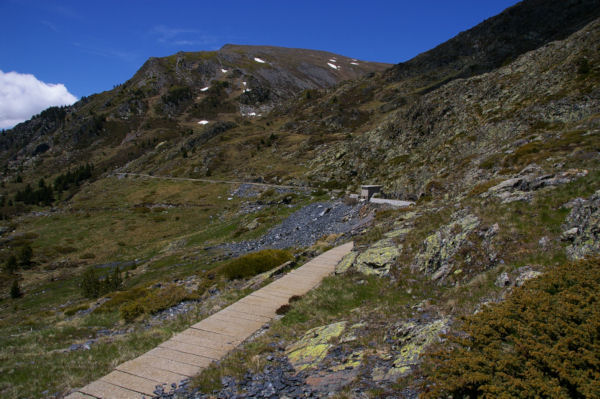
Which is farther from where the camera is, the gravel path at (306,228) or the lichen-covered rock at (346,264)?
the gravel path at (306,228)

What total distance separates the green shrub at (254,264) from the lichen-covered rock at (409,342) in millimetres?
13106

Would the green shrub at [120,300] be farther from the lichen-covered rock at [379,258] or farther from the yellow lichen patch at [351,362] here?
the yellow lichen patch at [351,362]

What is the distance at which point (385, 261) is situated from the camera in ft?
48.0

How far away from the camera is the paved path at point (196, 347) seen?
26.7 feet

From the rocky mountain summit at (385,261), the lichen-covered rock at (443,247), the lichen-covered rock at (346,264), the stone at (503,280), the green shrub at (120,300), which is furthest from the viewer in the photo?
the green shrub at (120,300)

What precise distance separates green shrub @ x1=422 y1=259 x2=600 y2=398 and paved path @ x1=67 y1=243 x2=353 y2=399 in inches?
253

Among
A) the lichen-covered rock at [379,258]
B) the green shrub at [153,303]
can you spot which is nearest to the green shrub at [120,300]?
the green shrub at [153,303]

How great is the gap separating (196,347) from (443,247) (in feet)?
32.2

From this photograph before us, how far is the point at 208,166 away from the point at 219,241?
64.9 m

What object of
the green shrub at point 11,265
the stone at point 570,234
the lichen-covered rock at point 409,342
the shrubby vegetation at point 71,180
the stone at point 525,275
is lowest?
the lichen-covered rock at point 409,342

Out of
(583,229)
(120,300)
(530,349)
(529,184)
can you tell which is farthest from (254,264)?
(530,349)

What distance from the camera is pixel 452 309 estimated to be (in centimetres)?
902

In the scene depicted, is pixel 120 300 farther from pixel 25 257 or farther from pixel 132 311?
pixel 25 257

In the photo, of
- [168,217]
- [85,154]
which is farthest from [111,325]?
[85,154]
